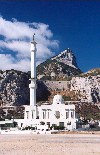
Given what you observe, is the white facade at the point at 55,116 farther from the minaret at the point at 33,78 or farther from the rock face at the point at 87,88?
the rock face at the point at 87,88

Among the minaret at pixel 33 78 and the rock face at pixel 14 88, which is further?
the rock face at pixel 14 88

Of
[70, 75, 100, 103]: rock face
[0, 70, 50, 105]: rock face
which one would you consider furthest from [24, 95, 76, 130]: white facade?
[70, 75, 100, 103]: rock face

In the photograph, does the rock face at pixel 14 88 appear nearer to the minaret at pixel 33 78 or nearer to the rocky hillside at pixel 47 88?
the rocky hillside at pixel 47 88

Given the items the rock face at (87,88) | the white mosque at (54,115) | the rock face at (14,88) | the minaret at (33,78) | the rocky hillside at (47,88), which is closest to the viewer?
the white mosque at (54,115)

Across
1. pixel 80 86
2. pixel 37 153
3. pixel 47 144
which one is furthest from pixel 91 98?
pixel 37 153

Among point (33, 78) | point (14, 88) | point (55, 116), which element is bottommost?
point (55, 116)

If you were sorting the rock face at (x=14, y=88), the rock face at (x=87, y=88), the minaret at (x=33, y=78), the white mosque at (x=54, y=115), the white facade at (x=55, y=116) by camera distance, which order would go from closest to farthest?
the white mosque at (x=54, y=115) < the white facade at (x=55, y=116) < the minaret at (x=33, y=78) < the rock face at (x=14, y=88) < the rock face at (x=87, y=88)

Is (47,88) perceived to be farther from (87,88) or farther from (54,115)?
(54,115)

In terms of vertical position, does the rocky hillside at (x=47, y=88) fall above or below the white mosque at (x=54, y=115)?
above

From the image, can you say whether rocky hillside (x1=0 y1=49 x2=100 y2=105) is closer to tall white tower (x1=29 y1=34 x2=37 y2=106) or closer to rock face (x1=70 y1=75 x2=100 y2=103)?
rock face (x1=70 y1=75 x2=100 y2=103)

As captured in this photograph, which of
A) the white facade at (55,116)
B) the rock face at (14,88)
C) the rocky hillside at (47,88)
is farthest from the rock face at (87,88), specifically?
the white facade at (55,116)

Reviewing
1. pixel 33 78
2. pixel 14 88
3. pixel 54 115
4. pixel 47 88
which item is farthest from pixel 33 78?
pixel 47 88

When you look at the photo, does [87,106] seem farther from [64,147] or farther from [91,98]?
[64,147]

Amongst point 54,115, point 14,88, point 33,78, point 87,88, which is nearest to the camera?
point 54,115
